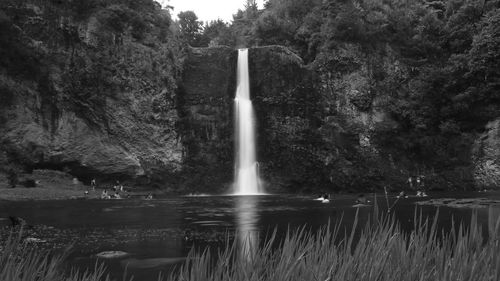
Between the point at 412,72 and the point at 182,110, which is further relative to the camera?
the point at 412,72

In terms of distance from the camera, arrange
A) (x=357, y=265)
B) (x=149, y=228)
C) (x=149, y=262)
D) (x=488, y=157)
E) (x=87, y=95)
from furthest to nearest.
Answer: (x=488, y=157) → (x=87, y=95) → (x=149, y=228) → (x=149, y=262) → (x=357, y=265)

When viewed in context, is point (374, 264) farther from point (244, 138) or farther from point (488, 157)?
point (488, 157)

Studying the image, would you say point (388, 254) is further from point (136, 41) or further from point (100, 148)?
point (136, 41)

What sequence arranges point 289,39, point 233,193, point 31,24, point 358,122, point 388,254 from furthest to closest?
point 289,39, point 358,122, point 233,193, point 31,24, point 388,254

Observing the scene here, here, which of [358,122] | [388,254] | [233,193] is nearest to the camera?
[388,254]

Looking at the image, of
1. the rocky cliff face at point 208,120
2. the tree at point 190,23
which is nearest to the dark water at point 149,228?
the rocky cliff face at point 208,120

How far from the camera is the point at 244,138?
4353 centimetres

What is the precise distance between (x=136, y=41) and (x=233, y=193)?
17.7 metres

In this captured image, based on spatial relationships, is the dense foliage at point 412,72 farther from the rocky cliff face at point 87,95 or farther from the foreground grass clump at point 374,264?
the foreground grass clump at point 374,264

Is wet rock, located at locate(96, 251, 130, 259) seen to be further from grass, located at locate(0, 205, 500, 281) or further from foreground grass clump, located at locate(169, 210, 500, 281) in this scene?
foreground grass clump, located at locate(169, 210, 500, 281)

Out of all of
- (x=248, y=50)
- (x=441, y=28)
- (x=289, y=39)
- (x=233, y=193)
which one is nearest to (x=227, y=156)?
(x=233, y=193)

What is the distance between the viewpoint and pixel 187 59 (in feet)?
154

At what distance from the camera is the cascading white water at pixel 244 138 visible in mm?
42438

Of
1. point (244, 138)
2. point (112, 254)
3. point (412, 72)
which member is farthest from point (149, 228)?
point (412, 72)
